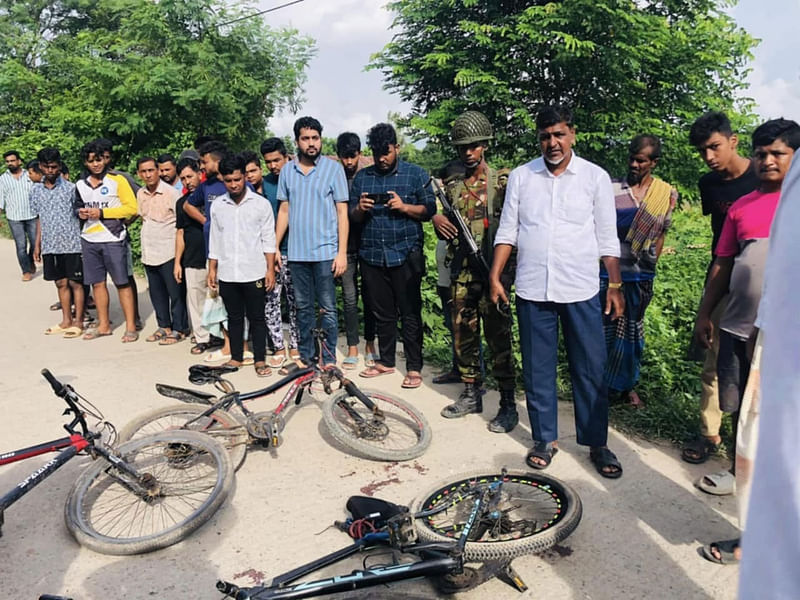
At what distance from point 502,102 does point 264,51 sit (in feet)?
23.9

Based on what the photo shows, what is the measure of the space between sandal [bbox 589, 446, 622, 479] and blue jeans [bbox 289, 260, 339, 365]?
97.9 inches

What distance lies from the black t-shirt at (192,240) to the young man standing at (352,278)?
1.48 m

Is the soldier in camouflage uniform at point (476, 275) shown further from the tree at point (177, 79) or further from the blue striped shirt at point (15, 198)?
the tree at point (177, 79)

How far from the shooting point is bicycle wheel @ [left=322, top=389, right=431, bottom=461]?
3.69m

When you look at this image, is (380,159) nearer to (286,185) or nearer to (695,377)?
(286,185)

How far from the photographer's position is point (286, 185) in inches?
204

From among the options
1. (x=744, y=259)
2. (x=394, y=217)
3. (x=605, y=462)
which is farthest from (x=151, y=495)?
(x=744, y=259)

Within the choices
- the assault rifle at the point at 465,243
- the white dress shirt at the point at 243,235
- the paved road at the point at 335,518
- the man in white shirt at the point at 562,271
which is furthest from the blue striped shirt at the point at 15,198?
the man in white shirt at the point at 562,271

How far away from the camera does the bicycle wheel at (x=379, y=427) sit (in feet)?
12.1

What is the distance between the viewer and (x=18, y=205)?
32.0ft

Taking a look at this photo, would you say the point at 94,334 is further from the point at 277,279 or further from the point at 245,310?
the point at 277,279

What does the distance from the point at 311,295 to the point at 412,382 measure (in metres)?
1.20

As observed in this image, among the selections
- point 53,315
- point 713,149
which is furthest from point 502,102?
point 713,149

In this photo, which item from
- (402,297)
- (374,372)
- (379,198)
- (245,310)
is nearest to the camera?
(379,198)
